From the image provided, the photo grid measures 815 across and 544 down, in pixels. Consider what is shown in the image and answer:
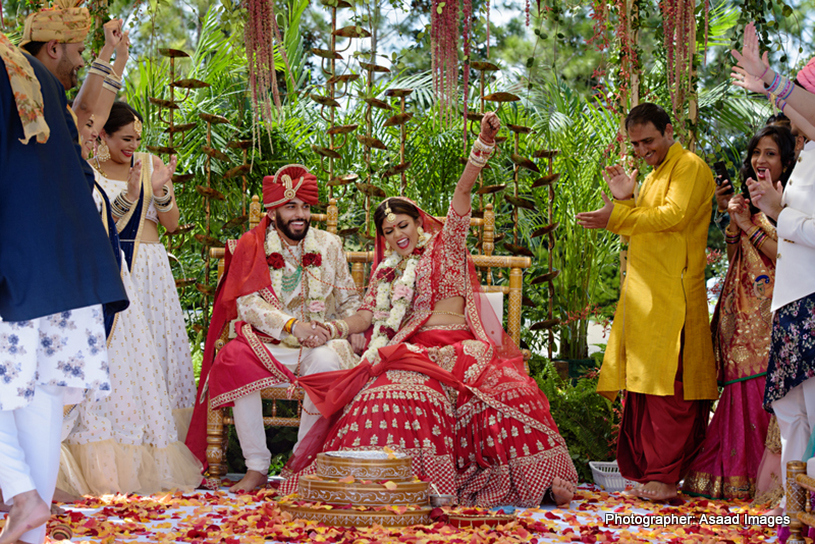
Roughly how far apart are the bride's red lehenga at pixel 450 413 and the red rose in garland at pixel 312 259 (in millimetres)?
630

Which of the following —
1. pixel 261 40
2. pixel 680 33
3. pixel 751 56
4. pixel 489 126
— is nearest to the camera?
pixel 261 40

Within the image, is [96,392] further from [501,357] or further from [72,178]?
[501,357]

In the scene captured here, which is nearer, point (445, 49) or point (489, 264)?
point (445, 49)

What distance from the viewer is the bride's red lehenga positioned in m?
3.51

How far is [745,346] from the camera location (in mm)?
3715

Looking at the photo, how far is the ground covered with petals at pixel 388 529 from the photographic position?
2777 mm

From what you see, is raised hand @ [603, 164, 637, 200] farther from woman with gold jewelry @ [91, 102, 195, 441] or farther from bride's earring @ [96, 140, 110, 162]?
bride's earring @ [96, 140, 110, 162]

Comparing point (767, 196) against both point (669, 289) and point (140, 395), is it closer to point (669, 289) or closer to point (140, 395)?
point (669, 289)

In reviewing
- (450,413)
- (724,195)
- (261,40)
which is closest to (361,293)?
(450,413)

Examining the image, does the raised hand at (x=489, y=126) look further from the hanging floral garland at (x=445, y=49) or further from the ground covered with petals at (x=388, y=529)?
the ground covered with petals at (x=388, y=529)

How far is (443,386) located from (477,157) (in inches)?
43.0

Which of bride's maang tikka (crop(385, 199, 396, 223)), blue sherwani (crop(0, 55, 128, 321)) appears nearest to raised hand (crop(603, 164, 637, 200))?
bride's maang tikka (crop(385, 199, 396, 223))

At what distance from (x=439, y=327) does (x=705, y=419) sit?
4.54 ft

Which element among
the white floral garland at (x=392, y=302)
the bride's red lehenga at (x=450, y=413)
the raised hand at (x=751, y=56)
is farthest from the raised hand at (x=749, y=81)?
the white floral garland at (x=392, y=302)
